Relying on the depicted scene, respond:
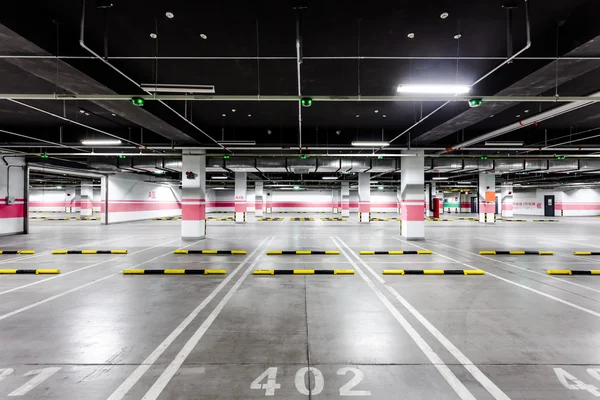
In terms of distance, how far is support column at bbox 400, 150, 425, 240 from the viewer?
1430 centimetres

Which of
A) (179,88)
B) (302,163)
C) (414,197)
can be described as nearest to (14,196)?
(302,163)

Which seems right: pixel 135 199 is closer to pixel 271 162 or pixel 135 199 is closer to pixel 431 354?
pixel 271 162

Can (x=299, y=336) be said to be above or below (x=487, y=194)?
below

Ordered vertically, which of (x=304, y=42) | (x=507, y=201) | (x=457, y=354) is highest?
(x=304, y=42)

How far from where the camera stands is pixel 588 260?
9570 millimetres

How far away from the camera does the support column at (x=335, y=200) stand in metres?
46.2

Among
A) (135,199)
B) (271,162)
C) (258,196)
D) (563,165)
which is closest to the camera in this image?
(271,162)

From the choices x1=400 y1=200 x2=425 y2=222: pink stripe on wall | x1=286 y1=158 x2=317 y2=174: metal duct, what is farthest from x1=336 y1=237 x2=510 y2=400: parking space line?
x1=286 y1=158 x2=317 y2=174: metal duct

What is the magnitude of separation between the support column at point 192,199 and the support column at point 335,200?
33.5 m

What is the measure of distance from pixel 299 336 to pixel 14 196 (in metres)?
21.4

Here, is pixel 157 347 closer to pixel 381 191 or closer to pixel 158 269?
pixel 158 269

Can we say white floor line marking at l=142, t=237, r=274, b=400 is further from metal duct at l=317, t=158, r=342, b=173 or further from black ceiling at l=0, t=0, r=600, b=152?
metal duct at l=317, t=158, r=342, b=173

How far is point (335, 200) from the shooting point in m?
47.0

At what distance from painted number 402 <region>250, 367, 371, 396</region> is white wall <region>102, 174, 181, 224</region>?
84.3ft
